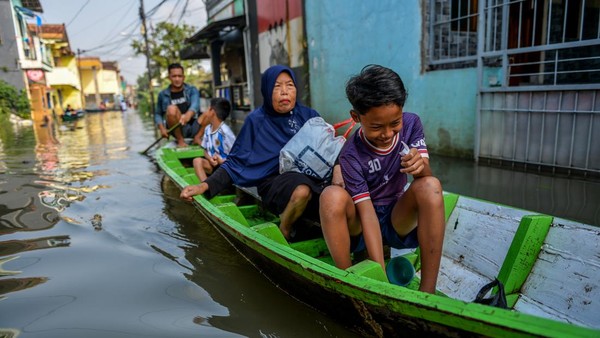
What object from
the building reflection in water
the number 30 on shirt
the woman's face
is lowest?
the building reflection in water

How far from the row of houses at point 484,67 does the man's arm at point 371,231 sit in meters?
3.52

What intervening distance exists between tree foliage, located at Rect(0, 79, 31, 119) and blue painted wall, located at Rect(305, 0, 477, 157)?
15918mm

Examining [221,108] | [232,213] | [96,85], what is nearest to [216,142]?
[221,108]

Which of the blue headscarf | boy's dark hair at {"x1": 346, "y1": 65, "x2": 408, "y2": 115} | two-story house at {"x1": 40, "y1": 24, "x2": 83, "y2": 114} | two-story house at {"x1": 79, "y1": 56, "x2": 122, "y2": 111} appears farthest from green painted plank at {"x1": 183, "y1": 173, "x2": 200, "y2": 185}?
two-story house at {"x1": 79, "y1": 56, "x2": 122, "y2": 111}

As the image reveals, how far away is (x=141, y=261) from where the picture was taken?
2848 millimetres

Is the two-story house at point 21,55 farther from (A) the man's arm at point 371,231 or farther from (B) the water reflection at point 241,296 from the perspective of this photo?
(A) the man's arm at point 371,231

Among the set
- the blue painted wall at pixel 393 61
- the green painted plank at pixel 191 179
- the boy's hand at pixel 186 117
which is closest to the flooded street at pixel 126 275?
the green painted plank at pixel 191 179

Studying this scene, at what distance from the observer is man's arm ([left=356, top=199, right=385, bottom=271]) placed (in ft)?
6.36

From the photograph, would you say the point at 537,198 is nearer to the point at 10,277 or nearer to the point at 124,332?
the point at 124,332

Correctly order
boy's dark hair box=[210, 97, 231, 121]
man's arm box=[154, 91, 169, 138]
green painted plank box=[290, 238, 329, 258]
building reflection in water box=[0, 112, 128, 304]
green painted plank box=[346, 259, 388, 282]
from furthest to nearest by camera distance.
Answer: man's arm box=[154, 91, 169, 138], boy's dark hair box=[210, 97, 231, 121], building reflection in water box=[0, 112, 128, 304], green painted plank box=[290, 238, 329, 258], green painted plank box=[346, 259, 388, 282]

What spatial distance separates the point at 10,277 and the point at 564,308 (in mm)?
3160

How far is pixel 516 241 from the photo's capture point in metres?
2.11

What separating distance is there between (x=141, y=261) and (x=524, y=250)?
238 centimetres

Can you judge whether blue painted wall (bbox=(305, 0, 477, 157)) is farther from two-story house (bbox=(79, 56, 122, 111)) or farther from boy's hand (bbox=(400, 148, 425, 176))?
two-story house (bbox=(79, 56, 122, 111))
